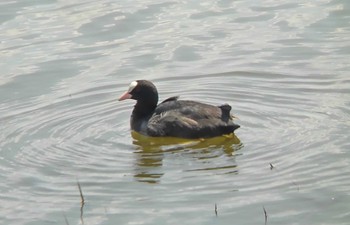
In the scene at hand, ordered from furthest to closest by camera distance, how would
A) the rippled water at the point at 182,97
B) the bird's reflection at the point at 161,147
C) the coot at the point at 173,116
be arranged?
the coot at the point at 173,116
the bird's reflection at the point at 161,147
the rippled water at the point at 182,97

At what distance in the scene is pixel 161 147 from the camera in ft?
39.8

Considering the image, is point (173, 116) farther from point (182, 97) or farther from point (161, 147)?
point (182, 97)

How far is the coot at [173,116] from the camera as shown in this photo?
1218 centimetres

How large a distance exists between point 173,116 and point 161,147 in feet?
1.63

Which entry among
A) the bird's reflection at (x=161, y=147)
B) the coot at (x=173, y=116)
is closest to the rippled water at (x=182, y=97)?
the bird's reflection at (x=161, y=147)

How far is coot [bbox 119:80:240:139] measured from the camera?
12180 mm

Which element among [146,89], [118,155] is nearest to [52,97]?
[146,89]

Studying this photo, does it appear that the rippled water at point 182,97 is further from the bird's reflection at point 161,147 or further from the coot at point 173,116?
the coot at point 173,116

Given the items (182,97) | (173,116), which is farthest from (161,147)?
(182,97)

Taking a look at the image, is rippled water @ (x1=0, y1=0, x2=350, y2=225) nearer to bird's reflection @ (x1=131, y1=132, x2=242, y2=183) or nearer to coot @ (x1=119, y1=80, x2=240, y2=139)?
bird's reflection @ (x1=131, y1=132, x2=242, y2=183)

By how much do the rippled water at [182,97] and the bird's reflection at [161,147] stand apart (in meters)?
0.02

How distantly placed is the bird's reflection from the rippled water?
0.02 metres

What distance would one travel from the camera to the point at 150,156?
38.5ft

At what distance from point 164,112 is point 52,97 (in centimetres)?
171
